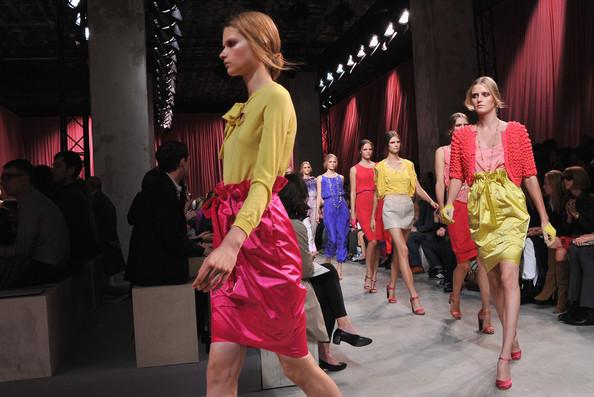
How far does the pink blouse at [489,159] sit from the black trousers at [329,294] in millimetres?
921

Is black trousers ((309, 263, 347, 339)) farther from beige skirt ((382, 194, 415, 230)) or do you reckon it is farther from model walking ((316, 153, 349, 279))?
model walking ((316, 153, 349, 279))

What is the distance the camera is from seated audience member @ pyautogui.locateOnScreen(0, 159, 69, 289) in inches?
134

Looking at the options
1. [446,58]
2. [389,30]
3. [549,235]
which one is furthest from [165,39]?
[549,235]

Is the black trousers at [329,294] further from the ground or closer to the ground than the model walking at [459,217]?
closer to the ground

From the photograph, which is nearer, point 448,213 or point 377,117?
point 448,213

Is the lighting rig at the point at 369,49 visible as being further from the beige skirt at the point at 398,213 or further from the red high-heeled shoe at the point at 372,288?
the beige skirt at the point at 398,213

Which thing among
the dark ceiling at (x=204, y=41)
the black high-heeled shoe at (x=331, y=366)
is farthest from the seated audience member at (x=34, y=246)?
the dark ceiling at (x=204, y=41)

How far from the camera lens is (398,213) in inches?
190

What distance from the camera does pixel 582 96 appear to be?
25.6ft

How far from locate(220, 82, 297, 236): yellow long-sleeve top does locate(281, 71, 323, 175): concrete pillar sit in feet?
43.8

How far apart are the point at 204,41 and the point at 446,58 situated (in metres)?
6.94

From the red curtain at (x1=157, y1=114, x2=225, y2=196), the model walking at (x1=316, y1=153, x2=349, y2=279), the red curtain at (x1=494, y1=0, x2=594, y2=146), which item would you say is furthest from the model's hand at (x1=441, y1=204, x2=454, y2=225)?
the red curtain at (x1=157, y1=114, x2=225, y2=196)

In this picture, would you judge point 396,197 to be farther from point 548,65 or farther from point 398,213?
point 548,65

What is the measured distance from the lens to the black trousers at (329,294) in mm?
3203
